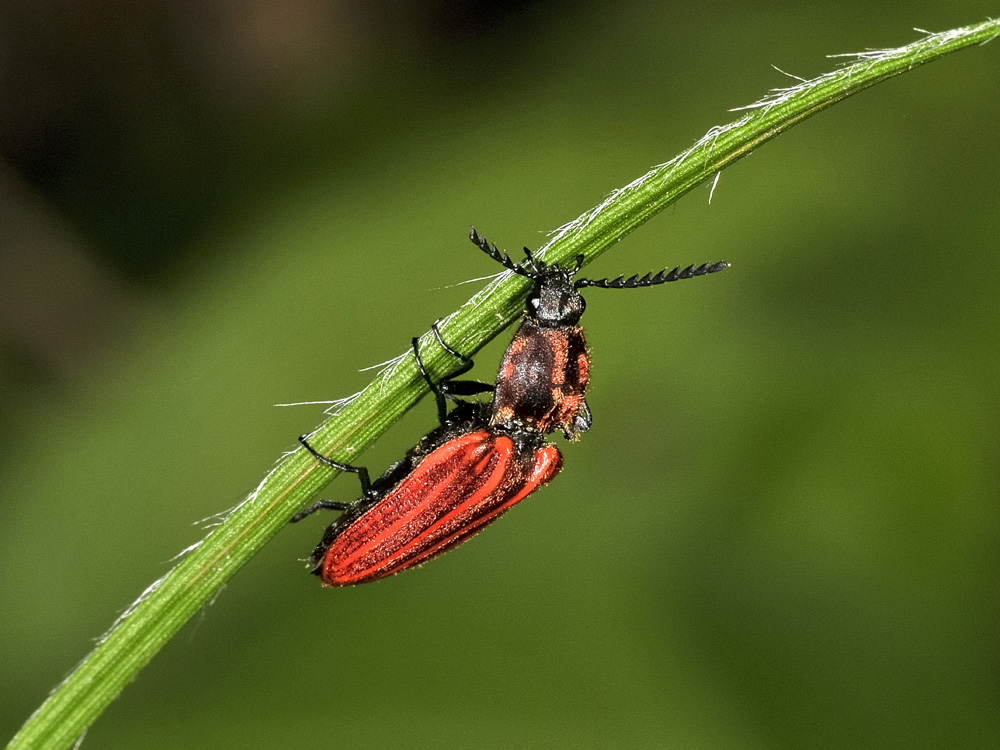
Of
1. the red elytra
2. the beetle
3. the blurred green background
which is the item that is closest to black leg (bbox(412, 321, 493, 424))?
the beetle

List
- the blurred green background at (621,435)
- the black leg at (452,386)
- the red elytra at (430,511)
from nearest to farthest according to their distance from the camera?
1. the black leg at (452,386)
2. the red elytra at (430,511)
3. the blurred green background at (621,435)

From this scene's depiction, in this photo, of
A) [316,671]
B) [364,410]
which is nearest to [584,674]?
[316,671]

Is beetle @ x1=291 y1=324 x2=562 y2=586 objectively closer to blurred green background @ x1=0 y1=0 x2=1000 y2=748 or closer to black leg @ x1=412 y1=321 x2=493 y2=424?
black leg @ x1=412 y1=321 x2=493 y2=424

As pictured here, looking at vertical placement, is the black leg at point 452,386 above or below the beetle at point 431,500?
above

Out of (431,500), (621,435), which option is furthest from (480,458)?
(621,435)

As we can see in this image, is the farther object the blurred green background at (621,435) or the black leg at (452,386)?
the blurred green background at (621,435)

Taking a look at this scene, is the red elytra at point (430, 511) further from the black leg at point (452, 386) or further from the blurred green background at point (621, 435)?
the blurred green background at point (621, 435)

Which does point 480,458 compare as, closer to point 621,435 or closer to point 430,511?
point 430,511

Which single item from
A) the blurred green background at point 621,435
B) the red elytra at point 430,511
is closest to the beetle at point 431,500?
the red elytra at point 430,511
